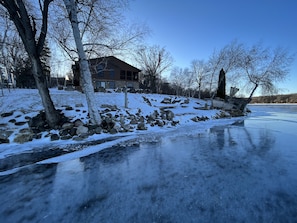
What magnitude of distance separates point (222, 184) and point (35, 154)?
474 cm

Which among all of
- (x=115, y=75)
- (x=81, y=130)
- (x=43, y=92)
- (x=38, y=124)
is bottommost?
(x=81, y=130)

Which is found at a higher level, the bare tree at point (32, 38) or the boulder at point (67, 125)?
the bare tree at point (32, 38)

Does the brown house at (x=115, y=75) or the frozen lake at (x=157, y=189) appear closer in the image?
the frozen lake at (x=157, y=189)

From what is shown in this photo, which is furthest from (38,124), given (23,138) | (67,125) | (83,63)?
(83,63)

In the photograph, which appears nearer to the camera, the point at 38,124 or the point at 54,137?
the point at 54,137

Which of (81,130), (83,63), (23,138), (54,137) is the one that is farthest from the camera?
(83,63)

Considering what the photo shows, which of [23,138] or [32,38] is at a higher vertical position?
[32,38]

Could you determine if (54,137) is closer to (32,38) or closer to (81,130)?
(81,130)

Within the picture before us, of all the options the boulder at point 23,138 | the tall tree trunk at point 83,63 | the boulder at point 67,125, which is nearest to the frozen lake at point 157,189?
the boulder at point 23,138

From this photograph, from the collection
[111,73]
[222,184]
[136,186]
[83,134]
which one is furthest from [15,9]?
[111,73]

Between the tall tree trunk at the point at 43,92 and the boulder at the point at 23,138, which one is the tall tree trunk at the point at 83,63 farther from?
the boulder at the point at 23,138

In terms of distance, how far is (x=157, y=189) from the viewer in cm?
262

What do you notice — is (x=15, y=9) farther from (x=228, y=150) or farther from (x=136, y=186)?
(x=228, y=150)

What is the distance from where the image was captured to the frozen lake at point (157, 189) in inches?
79.2
